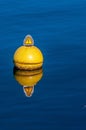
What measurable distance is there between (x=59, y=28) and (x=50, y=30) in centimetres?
71

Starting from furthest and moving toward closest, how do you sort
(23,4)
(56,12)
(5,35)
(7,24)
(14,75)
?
(23,4) → (56,12) → (7,24) → (5,35) → (14,75)

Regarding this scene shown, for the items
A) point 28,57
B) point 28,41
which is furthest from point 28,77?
point 28,41

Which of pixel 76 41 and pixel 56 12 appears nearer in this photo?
pixel 76 41

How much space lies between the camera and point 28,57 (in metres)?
34.4

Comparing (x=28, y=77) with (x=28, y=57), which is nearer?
(x=28, y=57)

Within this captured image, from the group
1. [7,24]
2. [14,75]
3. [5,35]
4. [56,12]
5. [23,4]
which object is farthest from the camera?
[23,4]

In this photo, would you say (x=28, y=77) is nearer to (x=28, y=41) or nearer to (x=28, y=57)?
(x=28, y=57)

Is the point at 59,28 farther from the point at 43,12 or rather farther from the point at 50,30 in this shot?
the point at 43,12

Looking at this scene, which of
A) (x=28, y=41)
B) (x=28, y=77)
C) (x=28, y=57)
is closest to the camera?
(x=28, y=57)

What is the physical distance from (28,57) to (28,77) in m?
1.05

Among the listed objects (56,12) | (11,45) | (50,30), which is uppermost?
(56,12)

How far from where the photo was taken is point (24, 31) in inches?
1750

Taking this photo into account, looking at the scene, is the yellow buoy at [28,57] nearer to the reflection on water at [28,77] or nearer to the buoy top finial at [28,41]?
the buoy top finial at [28,41]

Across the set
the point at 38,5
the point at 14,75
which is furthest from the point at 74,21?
the point at 14,75
